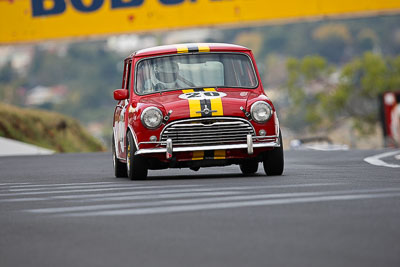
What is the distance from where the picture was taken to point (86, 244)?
687cm

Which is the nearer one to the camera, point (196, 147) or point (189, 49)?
point (196, 147)

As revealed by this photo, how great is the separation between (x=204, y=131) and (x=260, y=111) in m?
0.75

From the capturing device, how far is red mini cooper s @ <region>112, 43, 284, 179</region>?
13.3 metres

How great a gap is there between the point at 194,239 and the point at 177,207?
7.01 feet

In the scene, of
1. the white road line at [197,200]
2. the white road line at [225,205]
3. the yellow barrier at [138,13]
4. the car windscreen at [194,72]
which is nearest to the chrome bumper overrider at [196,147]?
the car windscreen at [194,72]

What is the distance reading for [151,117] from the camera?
13.3m

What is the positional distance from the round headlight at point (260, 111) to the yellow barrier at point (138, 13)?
2752 centimetres

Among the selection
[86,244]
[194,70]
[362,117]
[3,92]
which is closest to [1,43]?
[194,70]

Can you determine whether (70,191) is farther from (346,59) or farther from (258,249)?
(346,59)

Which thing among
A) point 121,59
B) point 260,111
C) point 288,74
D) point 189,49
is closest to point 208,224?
point 260,111

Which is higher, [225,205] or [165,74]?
[165,74]

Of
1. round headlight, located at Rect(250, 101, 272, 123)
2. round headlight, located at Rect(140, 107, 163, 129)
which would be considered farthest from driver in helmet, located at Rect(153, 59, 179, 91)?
round headlight, located at Rect(250, 101, 272, 123)

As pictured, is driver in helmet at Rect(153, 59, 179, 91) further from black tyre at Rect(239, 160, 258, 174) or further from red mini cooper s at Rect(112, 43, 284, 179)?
black tyre at Rect(239, 160, 258, 174)

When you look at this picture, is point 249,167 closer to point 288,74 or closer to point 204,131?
point 204,131
